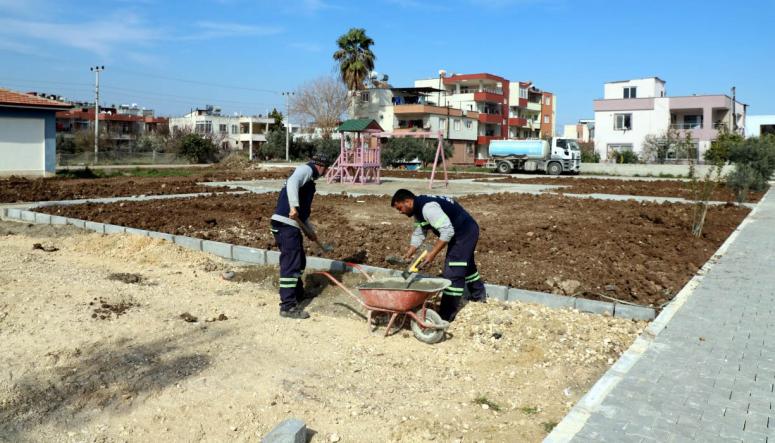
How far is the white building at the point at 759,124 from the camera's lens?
2517 inches

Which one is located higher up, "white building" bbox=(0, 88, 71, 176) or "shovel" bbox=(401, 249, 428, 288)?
"white building" bbox=(0, 88, 71, 176)

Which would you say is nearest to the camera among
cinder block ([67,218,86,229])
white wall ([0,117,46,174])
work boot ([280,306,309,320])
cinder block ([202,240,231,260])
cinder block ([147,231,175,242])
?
work boot ([280,306,309,320])

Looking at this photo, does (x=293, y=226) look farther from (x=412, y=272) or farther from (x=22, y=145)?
(x=22, y=145)

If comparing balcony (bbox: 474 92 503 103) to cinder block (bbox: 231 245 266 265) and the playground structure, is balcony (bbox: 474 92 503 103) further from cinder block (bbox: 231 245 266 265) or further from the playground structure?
cinder block (bbox: 231 245 266 265)

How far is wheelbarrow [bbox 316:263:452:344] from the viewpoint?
17.2ft

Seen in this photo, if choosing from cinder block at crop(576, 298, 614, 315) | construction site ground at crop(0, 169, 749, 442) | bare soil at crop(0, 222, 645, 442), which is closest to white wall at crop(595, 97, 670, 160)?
construction site ground at crop(0, 169, 749, 442)

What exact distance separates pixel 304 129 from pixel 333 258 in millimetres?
61248

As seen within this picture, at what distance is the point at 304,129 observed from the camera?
68.2 m

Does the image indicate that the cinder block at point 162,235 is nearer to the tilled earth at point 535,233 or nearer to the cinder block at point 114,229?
the tilled earth at point 535,233

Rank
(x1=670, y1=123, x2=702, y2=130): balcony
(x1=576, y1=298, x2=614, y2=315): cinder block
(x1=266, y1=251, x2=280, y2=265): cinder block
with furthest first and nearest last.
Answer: (x1=670, y1=123, x2=702, y2=130): balcony → (x1=266, y1=251, x2=280, y2=265): cinder block → (x1=576, y1=298, x2=614, y2=315): cinder block

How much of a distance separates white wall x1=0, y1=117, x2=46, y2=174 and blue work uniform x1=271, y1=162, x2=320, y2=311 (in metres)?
22.2

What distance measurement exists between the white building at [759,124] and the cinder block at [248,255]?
224ft

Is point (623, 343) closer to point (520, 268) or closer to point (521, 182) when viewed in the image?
point (520, 268)

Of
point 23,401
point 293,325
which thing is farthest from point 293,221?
point 23,401
